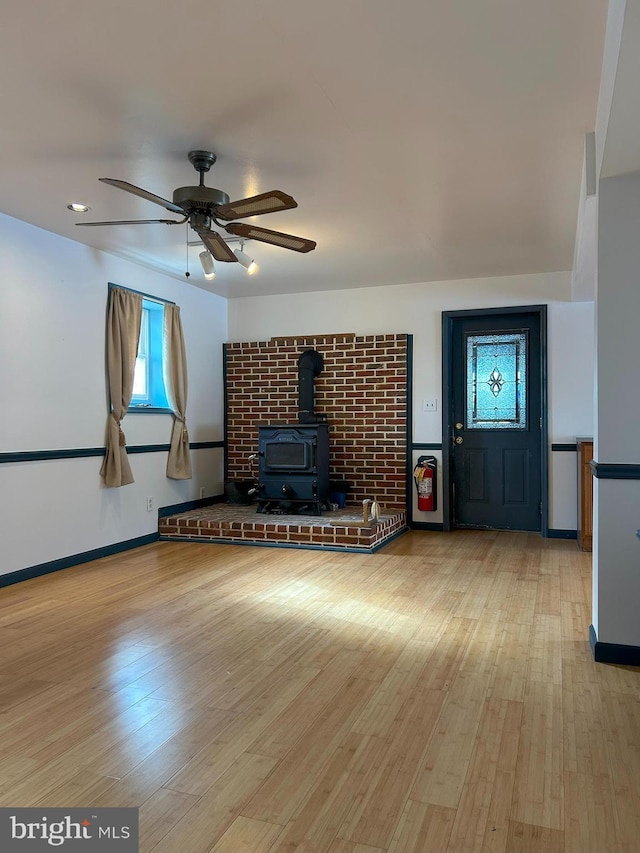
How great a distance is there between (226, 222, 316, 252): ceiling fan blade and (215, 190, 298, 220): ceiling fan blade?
14 cm

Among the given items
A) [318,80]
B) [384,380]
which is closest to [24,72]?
[318,80]

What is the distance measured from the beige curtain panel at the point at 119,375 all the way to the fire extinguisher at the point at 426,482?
2616 mm

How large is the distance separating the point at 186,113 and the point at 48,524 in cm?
295

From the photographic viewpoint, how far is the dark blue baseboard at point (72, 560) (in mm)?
4191

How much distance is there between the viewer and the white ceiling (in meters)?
→ 2.18

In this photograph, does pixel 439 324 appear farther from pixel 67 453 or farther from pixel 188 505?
pixel 67 453

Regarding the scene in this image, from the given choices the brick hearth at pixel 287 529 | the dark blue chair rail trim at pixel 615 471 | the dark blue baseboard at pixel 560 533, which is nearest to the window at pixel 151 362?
the brick hearth at pixel 287 529

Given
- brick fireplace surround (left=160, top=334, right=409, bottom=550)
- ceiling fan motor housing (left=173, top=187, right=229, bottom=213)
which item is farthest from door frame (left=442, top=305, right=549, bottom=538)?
ceiling fan motor housing (left=173, top=187, right=229, bottom=213)

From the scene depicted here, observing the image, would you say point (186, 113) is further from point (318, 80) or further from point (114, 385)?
point (114, 385)

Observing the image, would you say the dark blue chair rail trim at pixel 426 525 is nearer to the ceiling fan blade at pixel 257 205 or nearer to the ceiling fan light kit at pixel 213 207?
the ceiling fan light kit at pixel 213 207

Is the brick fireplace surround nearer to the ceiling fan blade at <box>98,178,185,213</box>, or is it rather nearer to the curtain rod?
the curtain rod

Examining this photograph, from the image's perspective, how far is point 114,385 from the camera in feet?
16.6

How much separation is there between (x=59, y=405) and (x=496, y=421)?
3.81 meters

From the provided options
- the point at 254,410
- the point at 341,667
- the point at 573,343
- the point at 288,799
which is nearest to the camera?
the point at 288,799
